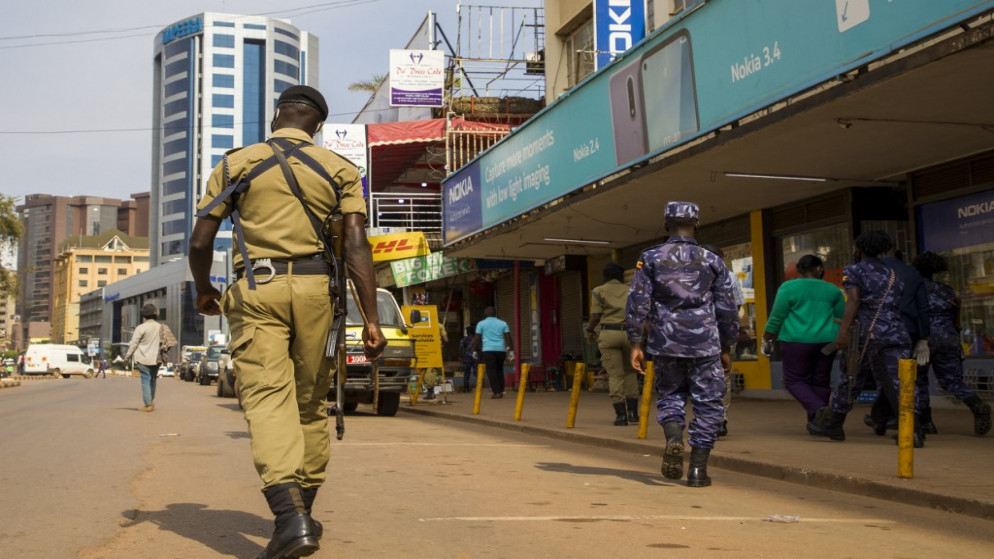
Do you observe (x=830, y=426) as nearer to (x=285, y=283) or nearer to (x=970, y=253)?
(x=970, y=253)

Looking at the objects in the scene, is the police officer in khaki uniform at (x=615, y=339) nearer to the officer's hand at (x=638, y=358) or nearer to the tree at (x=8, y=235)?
the officer's hand at (x=638, y=358)

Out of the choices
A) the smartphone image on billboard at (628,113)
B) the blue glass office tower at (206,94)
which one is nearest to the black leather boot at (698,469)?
the smartphone image on billboard at (628,113)

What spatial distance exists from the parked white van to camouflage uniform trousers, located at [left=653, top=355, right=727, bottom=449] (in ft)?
217

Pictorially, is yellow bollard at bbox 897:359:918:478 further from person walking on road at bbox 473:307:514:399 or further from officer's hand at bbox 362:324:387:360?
person walking on road at bbox 473:307:514:399

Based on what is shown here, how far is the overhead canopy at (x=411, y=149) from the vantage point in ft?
87.4

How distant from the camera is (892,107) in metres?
9.37

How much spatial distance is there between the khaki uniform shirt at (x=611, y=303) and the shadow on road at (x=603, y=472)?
11.3 ft

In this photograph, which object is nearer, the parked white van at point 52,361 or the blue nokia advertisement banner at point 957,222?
the blue nokia advertisement banner at point 957,222

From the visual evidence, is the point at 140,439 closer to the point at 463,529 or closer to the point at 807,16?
the point at 463,529

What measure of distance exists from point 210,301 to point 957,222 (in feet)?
Answer: 34.3

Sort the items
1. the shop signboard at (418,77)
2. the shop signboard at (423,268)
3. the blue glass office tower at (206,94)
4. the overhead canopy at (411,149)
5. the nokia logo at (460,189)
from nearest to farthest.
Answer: the nokia logo at (460,189), the shop signboard at (423,268), the overhead canopy at (411,149), the shop signboard at (418,77), the blue glass office tower at (206,94)

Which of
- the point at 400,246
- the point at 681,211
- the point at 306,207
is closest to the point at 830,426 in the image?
the point at 681,211

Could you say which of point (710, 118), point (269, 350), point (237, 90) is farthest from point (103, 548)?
point (237, 90)

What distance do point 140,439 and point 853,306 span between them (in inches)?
288
